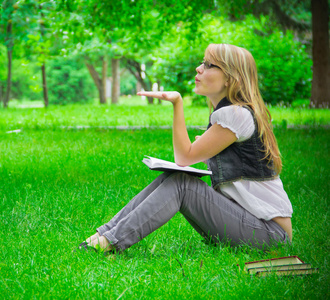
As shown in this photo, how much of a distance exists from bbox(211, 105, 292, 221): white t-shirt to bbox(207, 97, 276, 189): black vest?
35 millimetres

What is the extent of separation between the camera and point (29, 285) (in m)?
2.42

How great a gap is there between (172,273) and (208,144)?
0.79 m

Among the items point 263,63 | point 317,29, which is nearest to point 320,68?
point 317,29

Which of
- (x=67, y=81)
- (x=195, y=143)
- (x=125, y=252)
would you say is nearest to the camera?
(x=195, y=143)

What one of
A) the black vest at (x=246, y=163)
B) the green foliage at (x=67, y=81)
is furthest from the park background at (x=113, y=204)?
the green foliage at (x=67, y=81)

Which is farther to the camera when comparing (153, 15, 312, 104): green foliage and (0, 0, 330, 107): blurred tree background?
(153, 15, 312, 104): green foliage

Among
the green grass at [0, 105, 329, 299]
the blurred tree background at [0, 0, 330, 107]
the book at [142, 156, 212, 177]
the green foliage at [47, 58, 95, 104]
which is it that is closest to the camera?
the green grass at [0, 105, 329, 299]

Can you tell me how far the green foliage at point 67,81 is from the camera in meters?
25.9

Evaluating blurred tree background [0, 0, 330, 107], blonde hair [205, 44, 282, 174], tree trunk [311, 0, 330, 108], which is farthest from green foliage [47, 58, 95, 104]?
blonde hair [205, 44, 282, 174]

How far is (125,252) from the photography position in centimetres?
297

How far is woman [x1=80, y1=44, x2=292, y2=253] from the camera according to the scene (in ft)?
9.02

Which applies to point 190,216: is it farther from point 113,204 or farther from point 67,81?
point 67,81

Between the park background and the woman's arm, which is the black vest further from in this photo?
the park background

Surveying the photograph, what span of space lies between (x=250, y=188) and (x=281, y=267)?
521 millimetres
